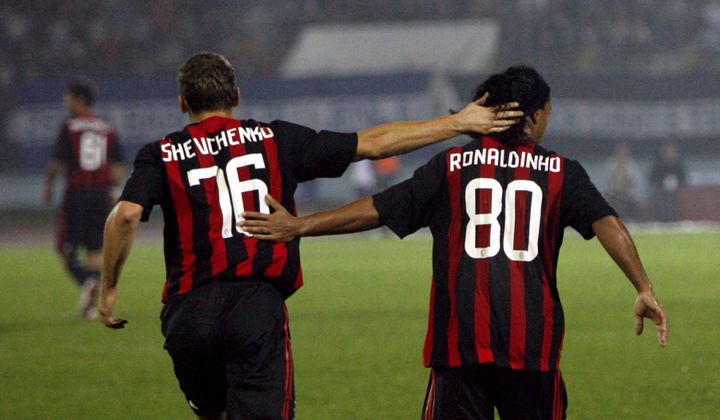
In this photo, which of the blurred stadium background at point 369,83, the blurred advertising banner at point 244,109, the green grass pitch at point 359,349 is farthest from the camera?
the blurred advertising banner at point 244,109

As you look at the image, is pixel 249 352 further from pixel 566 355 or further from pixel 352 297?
pixel 352 297

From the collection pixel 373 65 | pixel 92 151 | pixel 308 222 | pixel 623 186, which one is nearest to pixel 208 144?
pixel 308 222

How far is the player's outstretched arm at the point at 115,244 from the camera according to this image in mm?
4918

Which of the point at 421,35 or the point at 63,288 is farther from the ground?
the point at 421,35

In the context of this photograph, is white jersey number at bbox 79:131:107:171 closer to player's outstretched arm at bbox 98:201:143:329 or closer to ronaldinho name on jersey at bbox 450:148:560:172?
player's outstretched arm at bbox 98:201:143:329

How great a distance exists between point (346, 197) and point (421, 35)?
4.70 meters

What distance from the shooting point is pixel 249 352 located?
191 inches

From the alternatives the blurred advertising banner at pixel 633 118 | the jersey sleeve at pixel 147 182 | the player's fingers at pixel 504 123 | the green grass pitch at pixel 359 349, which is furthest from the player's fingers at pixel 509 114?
the blurred advertising banner at pixel 633 118

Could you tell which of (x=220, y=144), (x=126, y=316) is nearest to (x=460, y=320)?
(x=220, y=144)

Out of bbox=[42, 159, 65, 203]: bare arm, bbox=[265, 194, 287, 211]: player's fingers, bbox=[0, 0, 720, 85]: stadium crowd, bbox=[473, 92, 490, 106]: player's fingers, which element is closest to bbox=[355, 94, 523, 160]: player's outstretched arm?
bbox=[473, 92, 490, 106]: player's fingers

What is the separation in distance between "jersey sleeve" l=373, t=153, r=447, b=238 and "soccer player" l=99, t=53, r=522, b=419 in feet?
0.71

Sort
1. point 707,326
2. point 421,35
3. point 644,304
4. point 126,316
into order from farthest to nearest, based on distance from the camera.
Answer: point 421,35, point 126,316, point 707,326, point 644,304

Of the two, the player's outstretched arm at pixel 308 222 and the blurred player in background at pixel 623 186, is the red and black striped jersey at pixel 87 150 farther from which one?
the blurred player in background at pixel 623 186

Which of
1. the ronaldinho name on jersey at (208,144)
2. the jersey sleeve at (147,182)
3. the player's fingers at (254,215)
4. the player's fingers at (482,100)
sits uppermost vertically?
the player's fingers at (482,100)
